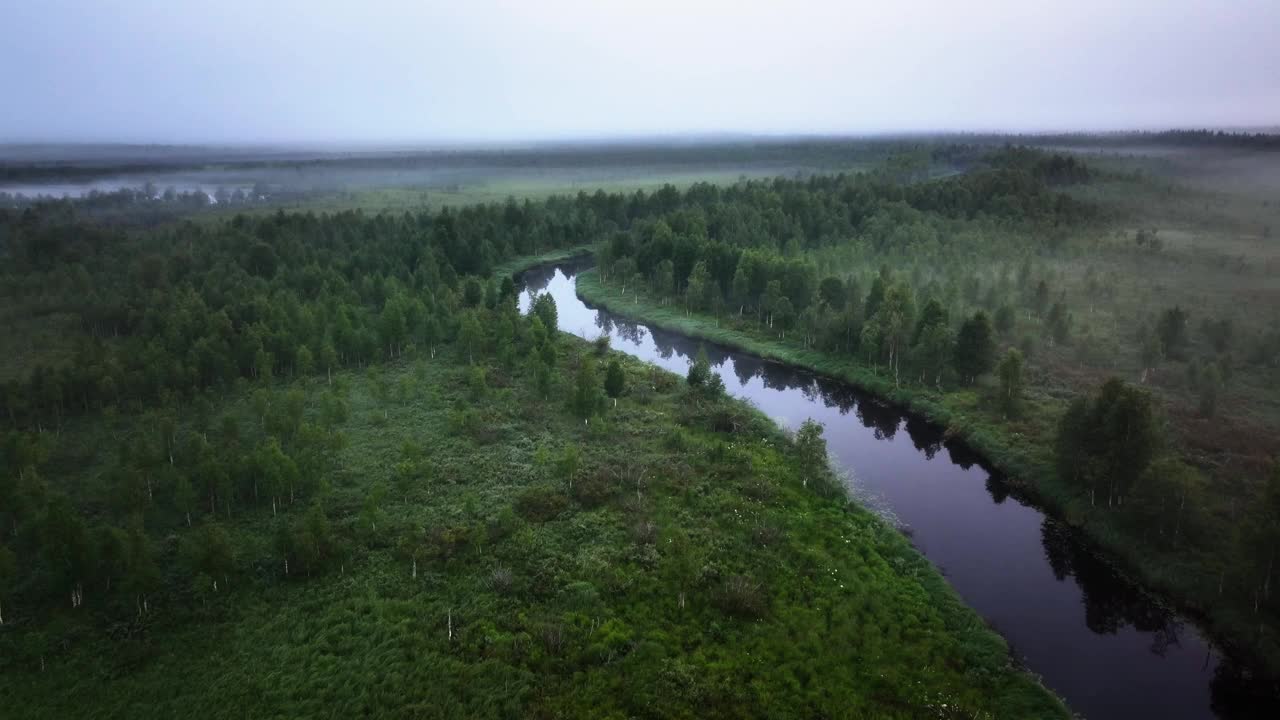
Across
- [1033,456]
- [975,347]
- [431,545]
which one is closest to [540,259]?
[975,347]

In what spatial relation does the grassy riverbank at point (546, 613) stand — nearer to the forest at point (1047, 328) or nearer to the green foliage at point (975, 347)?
the forest at point (1047, 328)

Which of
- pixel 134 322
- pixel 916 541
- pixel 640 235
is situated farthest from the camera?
pixel 640 235

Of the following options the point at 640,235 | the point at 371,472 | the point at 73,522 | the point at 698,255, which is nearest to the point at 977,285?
the point at 698,255

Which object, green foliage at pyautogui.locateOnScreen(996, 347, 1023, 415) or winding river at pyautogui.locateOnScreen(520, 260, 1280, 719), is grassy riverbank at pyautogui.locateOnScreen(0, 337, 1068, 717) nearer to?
winding river at pyautogui.locateOnScreen(520, 260, 1280, 719)

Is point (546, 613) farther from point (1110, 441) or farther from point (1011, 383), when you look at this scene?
point (1011, 383)

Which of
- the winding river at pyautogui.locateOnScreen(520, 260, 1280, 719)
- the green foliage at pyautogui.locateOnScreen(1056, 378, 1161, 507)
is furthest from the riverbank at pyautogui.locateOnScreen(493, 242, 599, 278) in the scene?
the green foliage at pyautogui.locateOnScreen(1056, 378, 1161, 507)

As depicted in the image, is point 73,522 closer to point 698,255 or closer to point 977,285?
point 698,255
